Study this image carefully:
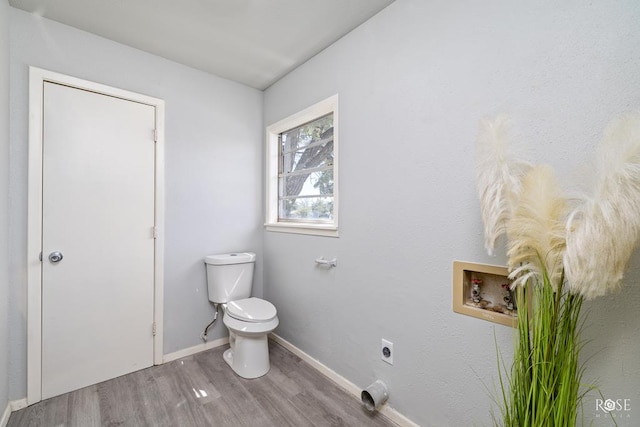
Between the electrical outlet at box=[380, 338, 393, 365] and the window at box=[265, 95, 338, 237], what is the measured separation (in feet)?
2.43

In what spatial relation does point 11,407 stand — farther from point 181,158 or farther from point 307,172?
point 307,172

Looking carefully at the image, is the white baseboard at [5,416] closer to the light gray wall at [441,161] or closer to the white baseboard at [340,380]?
the white baseboard at [340,380]

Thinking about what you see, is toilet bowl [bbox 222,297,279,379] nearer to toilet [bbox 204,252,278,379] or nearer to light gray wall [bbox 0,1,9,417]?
toilet [bbox 204,252,278,379]

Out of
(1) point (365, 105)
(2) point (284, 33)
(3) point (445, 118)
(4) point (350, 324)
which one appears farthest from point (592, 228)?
(2) point (284, 33)

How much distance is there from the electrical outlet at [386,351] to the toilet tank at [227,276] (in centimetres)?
129

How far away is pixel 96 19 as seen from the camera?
66.7 inches

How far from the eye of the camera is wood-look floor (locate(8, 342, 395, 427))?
5.03 feet

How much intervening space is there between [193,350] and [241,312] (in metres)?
0.71

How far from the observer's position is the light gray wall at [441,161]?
921mm

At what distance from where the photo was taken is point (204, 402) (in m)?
1.68

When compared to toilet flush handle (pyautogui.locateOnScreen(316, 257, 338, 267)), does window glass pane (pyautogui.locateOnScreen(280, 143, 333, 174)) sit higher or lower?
higher

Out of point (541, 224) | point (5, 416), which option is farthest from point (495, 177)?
point (5, 416)

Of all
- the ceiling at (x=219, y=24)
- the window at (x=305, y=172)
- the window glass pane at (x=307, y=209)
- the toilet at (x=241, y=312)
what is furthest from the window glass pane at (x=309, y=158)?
the toilet at (x=241, y=312)

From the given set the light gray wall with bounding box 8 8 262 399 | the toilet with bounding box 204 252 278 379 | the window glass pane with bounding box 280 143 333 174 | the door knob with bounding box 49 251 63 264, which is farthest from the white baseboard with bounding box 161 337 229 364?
the window glass pane with bounding box 280 143 333 174
